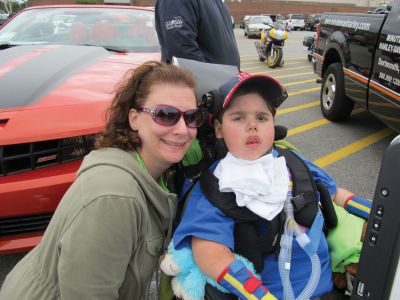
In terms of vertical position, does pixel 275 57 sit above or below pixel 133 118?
below

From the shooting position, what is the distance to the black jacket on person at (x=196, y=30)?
7.94 ft

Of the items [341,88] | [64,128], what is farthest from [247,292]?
[341,88]

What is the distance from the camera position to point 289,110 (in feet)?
20.6

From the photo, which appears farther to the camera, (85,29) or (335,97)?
(335,97)

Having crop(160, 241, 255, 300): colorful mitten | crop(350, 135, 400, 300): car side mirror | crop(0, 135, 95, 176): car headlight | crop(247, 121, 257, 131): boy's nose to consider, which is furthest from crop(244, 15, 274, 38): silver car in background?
crop(350, 135, 400, 300): car side mirror

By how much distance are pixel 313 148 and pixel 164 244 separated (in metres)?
3.36

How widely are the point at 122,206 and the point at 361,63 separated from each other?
3.79 m

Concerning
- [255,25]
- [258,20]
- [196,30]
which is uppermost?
[196,30]

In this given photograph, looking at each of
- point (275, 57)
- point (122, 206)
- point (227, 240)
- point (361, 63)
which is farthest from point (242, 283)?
point (275, 57)

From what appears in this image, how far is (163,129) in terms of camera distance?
148 centimetres

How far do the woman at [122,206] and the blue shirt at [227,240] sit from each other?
9 centimetres

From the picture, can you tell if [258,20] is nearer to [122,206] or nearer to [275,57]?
[275,57]

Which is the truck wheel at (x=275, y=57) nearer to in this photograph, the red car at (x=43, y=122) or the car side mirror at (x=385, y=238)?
the red car at (x=43, y=122)

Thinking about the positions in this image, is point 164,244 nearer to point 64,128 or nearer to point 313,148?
point 64,128
